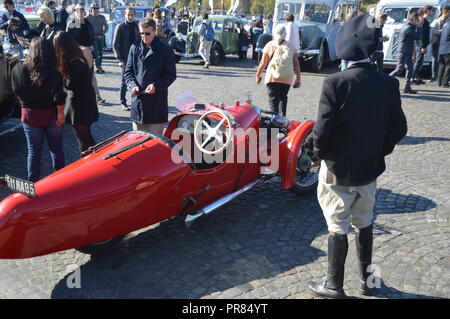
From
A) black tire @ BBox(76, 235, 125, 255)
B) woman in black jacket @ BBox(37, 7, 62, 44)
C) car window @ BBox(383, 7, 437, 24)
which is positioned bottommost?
black tire @ BBox(76, 235, 125, 255)

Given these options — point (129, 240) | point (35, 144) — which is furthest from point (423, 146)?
point (35, 144)

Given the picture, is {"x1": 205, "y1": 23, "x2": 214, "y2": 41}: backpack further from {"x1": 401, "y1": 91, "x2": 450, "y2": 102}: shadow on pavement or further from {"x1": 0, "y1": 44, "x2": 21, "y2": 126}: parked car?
{"x1": 0, "y1": 44, "x2": 21, "y2": 126}: parked car

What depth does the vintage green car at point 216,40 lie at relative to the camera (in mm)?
15352

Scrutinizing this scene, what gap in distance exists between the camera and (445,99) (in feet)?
33.9

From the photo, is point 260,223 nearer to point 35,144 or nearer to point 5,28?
point 35,144

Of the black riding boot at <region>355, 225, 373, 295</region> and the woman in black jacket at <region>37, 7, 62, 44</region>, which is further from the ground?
the woman in black jacket at <region>37, 7, 62, 44</region>

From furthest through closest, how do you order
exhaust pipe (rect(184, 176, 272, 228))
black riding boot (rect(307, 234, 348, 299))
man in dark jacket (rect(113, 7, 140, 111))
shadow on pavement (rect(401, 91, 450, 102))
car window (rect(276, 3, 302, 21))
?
car window (rect(276, 3, 302, 21)) < shadow on pavement (rect(401, 91, 450, 102)) < man in dark jacket (rect(113, 7, 140, 111)) < exhaust pipe (rect(184, 176, 272, 228)) < black riding boot (rect(307, 234, 348, 299))

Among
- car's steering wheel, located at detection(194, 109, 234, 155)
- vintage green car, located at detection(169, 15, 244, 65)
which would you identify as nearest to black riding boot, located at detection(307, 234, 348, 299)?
car's steering wheel, located at detection(194, 109, 234, 155)

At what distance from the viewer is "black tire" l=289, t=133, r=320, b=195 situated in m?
4.99

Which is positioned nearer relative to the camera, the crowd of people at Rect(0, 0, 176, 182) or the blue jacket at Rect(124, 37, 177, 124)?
the crowd of people at Rect(0, 0, 176, 182)

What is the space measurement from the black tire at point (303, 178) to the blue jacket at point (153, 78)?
5.51ft

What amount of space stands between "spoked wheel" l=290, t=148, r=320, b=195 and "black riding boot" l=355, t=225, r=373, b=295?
1.76 metres

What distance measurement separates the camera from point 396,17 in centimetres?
1381

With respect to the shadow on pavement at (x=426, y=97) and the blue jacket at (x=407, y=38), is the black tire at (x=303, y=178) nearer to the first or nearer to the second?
the shadow on pavement at (x=426, y=97)
